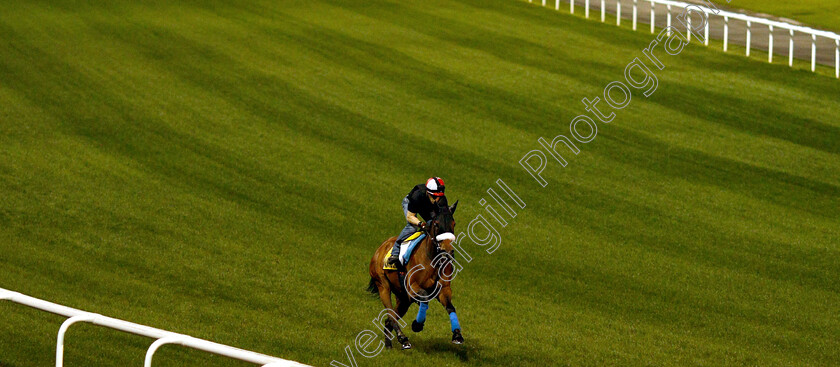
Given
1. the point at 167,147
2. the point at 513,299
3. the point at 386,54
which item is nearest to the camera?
the point at 513,299

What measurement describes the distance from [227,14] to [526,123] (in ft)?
32.0

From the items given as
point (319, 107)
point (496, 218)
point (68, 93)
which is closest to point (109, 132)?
point (68, 93)

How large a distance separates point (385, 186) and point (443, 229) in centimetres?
579

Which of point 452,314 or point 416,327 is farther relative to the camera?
point 416,327

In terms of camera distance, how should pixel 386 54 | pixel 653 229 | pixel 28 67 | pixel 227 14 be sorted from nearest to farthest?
pixel 653 229 → pixel 28 67 → pixel 386 54 → pixel 227 14

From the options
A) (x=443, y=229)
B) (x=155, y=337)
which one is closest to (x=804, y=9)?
(x=443, y=229)

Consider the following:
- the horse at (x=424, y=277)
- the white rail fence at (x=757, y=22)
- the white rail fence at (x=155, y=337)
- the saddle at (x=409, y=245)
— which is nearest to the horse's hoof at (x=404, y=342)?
the horse at (x=424, y=277)

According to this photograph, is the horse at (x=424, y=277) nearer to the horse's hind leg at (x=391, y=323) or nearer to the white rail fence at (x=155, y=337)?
the horse's hind leg at (x=391, y=323)

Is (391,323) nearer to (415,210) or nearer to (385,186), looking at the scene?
(415,210)

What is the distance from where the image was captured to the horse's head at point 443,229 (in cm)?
813

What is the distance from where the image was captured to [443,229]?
820 cm

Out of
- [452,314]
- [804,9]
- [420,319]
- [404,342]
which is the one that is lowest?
[404,342]

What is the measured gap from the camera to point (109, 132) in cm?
1555

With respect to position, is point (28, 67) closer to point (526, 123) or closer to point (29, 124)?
point (29, 124)
